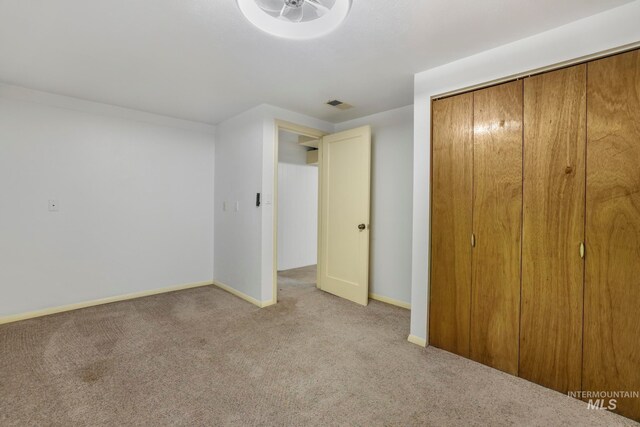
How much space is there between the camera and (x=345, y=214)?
12.0ft

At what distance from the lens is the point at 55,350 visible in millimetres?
2320

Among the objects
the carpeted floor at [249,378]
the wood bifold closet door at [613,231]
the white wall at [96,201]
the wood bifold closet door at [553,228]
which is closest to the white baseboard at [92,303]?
the white wall at [96,201]

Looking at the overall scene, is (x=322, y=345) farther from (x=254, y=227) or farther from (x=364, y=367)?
(x=254, y=227)

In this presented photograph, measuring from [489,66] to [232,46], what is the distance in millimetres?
1830

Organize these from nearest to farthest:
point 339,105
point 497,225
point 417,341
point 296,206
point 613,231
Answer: point 613,231 → point 497,225 → point 417,341 → point 339,105 → point 296,206

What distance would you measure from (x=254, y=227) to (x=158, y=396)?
1884 millimetres

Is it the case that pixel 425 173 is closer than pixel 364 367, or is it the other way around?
pixel 364 367

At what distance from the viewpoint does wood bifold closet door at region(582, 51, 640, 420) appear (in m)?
1.63

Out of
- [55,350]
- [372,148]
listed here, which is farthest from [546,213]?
[55,350]

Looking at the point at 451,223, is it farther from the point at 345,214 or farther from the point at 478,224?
the point at 345,214

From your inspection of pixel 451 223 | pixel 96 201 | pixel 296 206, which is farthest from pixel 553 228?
pixel 96 201

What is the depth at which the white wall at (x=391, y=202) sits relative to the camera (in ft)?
11.0

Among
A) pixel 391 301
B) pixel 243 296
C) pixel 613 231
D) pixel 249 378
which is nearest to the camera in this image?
pixel 613 231

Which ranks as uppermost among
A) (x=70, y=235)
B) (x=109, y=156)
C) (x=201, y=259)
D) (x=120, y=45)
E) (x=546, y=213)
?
(x=120, y=45)
